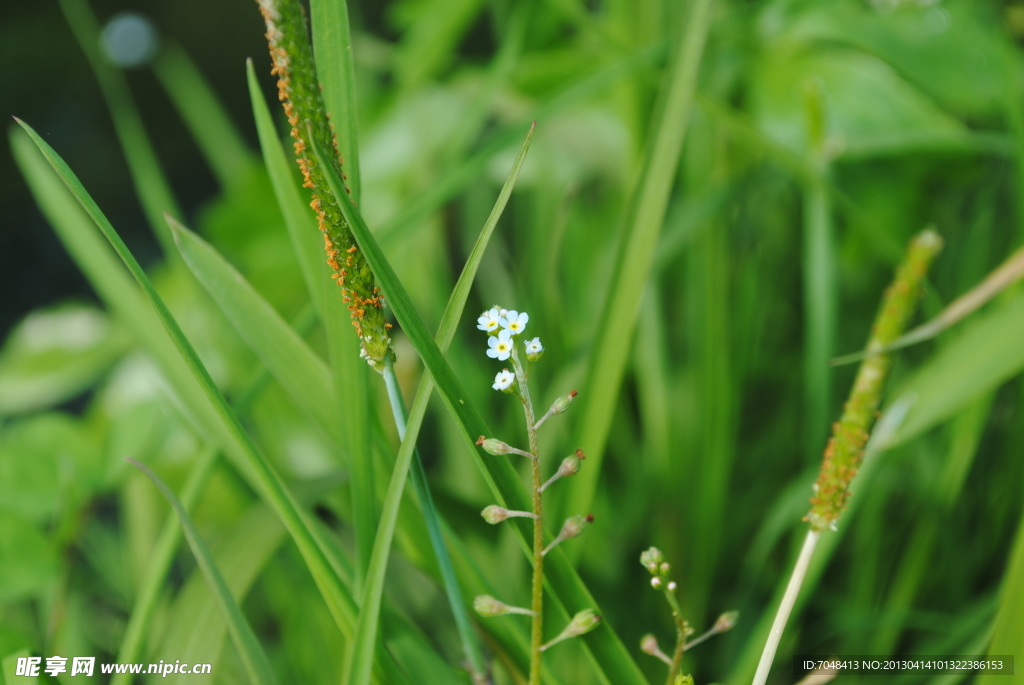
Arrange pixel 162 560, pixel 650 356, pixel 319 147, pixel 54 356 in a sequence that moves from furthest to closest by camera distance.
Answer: pixel 54 356
pixel 650 356
pixel 162 560
pixel 319 147

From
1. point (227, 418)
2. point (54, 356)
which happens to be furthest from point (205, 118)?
point (227, 418)

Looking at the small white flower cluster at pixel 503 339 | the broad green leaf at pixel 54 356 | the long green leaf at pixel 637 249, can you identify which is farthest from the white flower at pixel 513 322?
the broad green leaf at pixel 54 356

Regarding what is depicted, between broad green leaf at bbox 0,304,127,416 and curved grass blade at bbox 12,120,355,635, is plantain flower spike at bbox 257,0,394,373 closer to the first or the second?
curved grass blade at bbox 12,120,355,635

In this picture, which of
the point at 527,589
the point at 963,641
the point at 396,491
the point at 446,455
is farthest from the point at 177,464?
the point at 963,641

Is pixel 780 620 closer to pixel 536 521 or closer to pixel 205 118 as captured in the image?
pixel 536 521

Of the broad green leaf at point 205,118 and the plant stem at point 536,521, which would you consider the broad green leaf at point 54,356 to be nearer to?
the broad green leaf at point 205,118

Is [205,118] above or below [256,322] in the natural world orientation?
above
